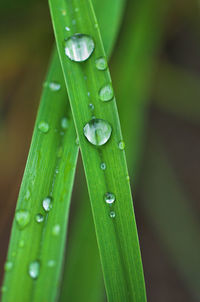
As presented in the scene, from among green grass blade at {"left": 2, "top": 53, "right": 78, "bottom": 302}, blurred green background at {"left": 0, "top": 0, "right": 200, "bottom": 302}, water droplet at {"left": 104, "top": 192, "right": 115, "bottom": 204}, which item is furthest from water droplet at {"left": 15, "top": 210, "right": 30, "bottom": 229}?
blurred green background at {"left": 0, "top": 0, "right": 200, "bottom": 302}

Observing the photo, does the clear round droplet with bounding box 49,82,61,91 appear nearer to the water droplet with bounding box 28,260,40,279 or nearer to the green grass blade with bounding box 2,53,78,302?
the green grass blade with bounding box 2,53,78,302

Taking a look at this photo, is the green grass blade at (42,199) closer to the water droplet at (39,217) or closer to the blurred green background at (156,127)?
the water droplet at (39,217)

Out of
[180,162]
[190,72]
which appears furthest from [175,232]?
[190,72]

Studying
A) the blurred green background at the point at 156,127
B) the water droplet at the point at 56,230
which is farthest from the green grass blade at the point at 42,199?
the blurred green background at the point at 156,127

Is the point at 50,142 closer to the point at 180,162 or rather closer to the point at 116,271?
the point at 116,271

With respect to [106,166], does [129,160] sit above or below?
A: above

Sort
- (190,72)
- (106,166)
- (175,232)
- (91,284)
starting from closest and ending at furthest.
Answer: (106,166) < (91,284) < (175,232) < (190,72)

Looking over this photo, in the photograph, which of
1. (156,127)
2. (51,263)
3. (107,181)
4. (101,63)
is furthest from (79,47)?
(156,127)
